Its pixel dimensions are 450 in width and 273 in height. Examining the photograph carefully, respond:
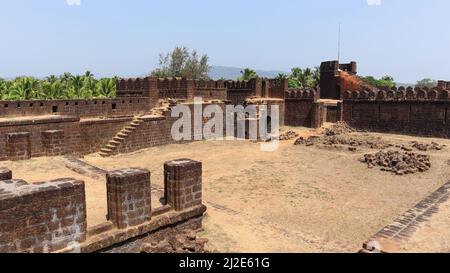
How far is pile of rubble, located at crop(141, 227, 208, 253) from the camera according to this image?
6648 mm

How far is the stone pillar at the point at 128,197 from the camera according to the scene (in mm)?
6449

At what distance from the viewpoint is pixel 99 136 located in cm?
1669

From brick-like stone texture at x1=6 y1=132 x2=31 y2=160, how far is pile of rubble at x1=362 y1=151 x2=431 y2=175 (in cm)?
1196

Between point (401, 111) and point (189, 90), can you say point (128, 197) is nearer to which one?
point (189, 90)

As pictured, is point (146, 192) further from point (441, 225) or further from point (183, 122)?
point (183, 122)

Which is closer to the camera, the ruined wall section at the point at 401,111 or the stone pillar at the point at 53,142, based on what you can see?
the stone pillar at the point at 53,142

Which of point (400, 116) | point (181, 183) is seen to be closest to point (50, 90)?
point (400, 116)

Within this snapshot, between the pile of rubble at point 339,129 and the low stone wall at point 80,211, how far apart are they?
15.1 meters

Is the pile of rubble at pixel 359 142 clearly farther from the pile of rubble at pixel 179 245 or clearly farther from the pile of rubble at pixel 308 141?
the pile of rubble at pixel 179 245

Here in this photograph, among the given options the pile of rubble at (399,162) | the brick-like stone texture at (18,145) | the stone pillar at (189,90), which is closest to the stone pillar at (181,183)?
the brick-like stone texture at (18,145)

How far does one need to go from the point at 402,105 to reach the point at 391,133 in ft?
5.46

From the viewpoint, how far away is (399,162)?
46.0ft

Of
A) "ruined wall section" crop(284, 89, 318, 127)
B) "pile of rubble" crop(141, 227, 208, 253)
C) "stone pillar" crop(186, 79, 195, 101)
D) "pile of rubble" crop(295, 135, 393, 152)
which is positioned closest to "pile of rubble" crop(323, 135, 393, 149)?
"pile of rubble" crop(295, 135, 393, 152)

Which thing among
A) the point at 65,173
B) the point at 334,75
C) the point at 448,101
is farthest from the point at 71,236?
the point at 334,75
